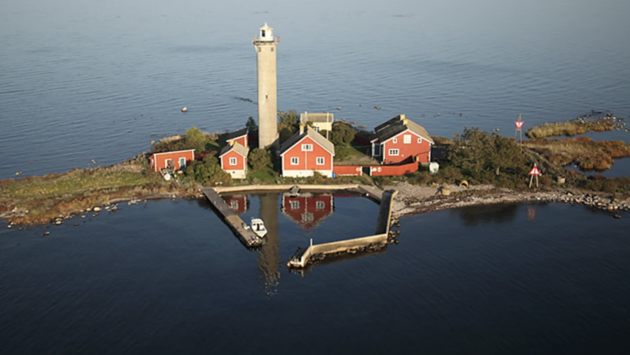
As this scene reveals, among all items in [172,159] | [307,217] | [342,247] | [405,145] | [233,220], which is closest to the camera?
[342,247]

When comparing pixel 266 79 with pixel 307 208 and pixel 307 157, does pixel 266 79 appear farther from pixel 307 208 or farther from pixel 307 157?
pixel 307 208

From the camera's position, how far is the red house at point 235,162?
4044cm

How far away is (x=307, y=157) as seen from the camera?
4031 cm

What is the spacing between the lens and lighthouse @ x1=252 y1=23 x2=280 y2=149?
43094 millimetres

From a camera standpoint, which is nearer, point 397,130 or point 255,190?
point 255,190

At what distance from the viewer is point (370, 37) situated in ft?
395

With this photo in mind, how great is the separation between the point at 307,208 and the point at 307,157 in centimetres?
482

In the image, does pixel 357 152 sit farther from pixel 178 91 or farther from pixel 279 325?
pixel 178 91

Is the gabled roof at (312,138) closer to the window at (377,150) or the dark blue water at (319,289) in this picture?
the window at (377,150)

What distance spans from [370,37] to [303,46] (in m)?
18.4

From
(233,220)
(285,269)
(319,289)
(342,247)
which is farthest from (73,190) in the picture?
(319,289)

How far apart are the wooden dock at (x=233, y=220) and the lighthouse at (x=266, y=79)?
7819 mm

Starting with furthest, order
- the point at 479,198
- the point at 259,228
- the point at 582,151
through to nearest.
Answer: the point at 582,151 → the point at 479,198 → the point at 259,228

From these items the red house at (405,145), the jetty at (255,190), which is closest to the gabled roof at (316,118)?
the red house at (405,145)
